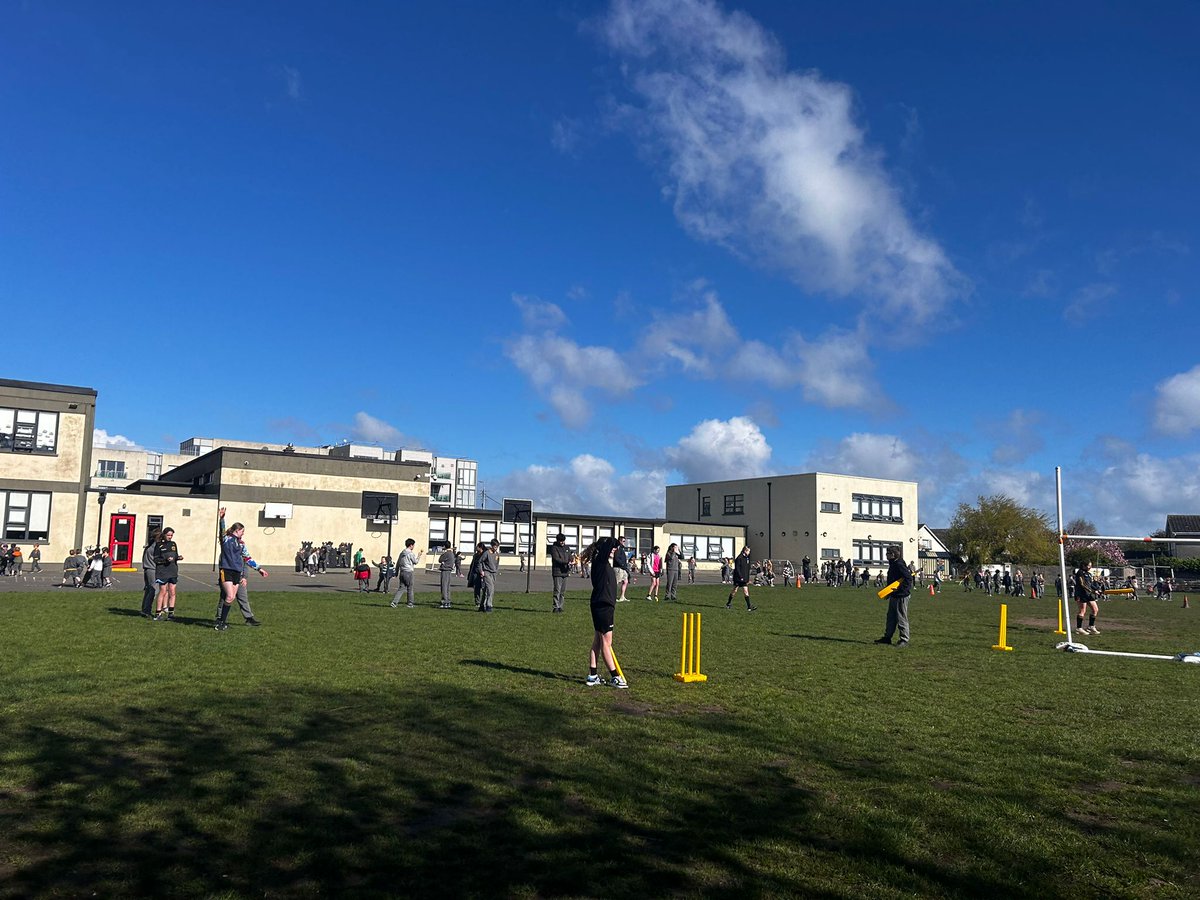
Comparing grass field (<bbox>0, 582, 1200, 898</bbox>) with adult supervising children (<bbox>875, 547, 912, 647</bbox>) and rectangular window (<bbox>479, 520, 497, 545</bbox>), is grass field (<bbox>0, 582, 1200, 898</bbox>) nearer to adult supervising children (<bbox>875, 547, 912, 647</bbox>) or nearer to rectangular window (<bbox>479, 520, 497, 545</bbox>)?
adult supervising children (<bbox>875, 547, 912, 647</bbox>)

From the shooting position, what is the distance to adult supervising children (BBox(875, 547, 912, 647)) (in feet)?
53.5

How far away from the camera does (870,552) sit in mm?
73250

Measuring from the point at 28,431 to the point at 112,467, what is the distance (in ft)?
204

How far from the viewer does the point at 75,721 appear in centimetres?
791

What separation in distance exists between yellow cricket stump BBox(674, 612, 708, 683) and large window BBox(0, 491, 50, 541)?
3982 cm

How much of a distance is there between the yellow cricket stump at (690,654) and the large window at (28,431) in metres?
40.2

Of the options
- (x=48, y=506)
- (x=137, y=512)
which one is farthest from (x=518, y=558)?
(x=48, y=506)

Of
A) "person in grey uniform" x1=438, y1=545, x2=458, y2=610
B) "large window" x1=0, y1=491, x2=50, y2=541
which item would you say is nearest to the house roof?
"person in grey uniform" x1=438, y1=545, x2=458, y2=610

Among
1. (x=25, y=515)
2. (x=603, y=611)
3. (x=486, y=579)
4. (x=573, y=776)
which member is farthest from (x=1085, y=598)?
(x=25, y=515)

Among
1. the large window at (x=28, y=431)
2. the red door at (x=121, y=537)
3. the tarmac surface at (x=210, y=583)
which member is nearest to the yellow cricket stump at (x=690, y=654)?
the tarmac surface at (x=210, y=583)

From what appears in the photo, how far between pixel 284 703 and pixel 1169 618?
3085 centimetres

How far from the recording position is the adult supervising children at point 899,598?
53.5 ft

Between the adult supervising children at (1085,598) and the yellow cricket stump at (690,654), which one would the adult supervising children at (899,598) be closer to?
the yellow cricket stump at (690,654)

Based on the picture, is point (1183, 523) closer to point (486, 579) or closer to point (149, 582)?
point (486, 579)
